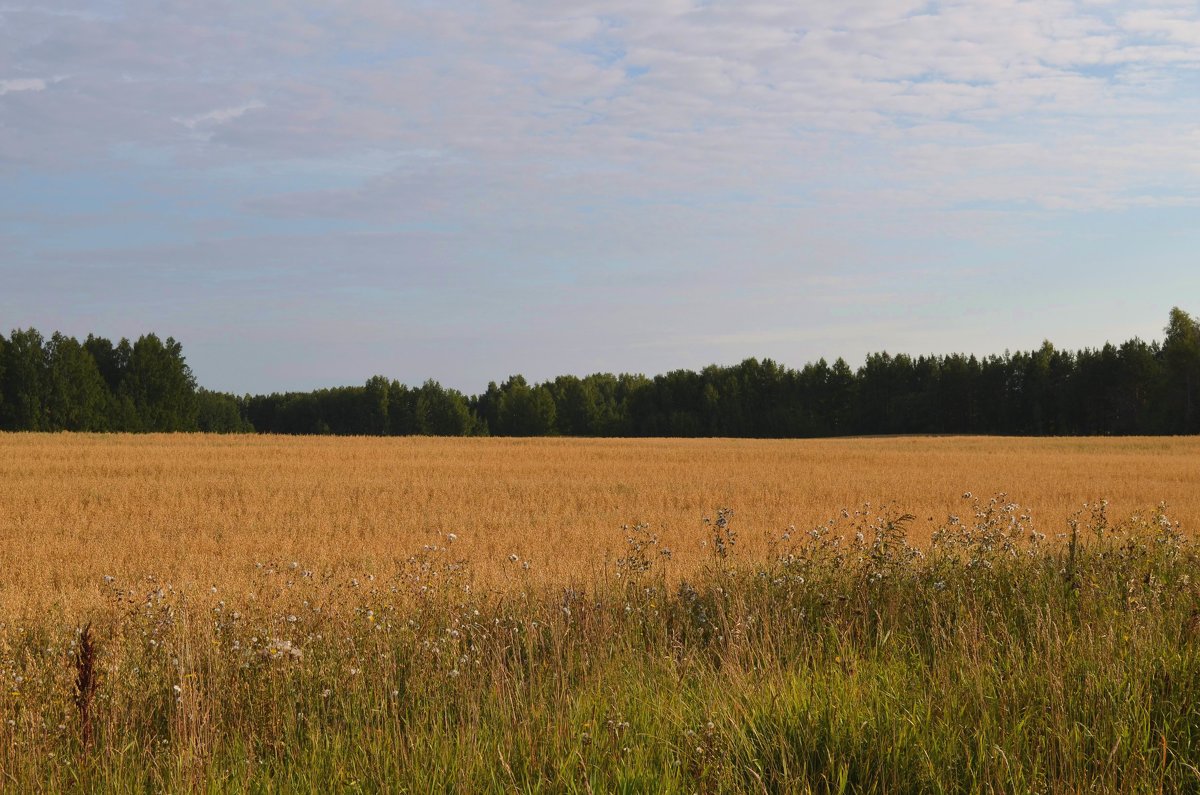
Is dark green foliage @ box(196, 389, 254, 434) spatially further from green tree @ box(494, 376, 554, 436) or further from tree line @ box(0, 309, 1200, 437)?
green tree @ box(494, 376, 554, 436)

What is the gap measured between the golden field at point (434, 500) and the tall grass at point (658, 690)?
Result: 2.19 metres

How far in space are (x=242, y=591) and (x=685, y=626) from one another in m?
6.31

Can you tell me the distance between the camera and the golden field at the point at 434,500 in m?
14.4

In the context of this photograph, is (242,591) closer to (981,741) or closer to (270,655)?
(270,655)

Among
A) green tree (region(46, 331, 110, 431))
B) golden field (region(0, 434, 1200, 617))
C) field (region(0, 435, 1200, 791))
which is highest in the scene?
green tree (region(46, 331, 110, 431))

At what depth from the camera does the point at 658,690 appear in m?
4.97

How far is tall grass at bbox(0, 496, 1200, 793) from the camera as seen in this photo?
3.95 meters

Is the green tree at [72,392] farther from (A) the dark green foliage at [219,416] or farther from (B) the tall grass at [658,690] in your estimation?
(B) the tall grass at [658,690]

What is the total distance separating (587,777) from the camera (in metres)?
3.85

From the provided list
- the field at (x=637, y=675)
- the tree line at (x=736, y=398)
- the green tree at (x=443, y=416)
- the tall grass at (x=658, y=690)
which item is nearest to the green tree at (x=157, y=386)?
the tree line at (x=736, y=398)

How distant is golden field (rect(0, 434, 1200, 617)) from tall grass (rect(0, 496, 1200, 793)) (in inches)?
86.3

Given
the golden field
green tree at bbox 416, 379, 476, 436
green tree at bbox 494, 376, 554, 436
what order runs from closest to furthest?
the golden field < green tree at bbox 494, 376, 554, 436 < green tree at bbox 416, 379, 476, 436

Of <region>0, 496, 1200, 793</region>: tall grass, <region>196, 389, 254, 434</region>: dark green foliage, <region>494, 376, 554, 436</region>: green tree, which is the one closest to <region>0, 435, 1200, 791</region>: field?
<region>0, 496, 1200, 793</region>: tall grass

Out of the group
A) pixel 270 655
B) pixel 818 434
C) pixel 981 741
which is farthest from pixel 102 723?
pixel 818 434
